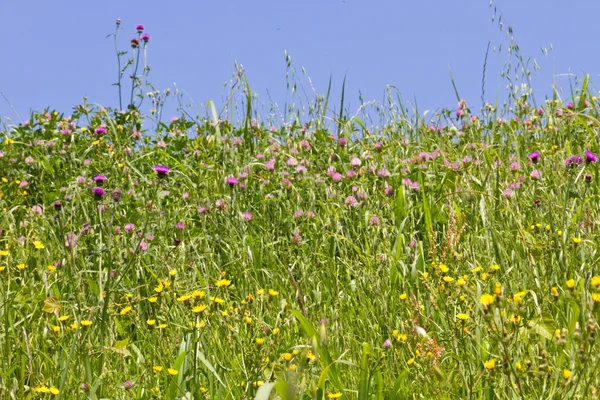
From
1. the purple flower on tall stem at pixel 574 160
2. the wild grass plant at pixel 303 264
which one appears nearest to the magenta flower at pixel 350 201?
the wild grass plant at pixel 303 264

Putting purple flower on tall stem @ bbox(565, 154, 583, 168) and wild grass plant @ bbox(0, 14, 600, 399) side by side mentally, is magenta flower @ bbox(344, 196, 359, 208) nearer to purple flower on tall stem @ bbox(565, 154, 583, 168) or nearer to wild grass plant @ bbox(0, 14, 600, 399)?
wild grass plant @ bbox(0, 14, 600, 399)

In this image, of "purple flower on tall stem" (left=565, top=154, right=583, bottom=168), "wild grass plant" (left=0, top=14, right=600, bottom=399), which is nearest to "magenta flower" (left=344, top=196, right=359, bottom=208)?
"wild grass plant" (left=0, top=14, right=600, bottom=399)

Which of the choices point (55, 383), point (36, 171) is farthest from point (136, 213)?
point (55, 383)

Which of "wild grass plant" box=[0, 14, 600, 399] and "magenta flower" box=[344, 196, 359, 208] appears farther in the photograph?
"magenta flower" box=[344, 196, 359, 208]

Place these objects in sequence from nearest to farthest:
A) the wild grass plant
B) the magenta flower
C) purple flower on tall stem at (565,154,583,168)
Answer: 1. the wild grass plant
2. purple flower on tall stem at (565,154,583,168)
3. the magenta flower

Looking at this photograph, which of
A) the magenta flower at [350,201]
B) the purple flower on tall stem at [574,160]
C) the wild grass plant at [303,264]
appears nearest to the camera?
the wild grass plant at [303,264]

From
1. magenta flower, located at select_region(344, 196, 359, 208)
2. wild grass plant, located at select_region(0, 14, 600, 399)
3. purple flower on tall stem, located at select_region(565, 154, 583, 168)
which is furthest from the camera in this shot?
magenta flower, located at select_region(344, 196, 359, 208)

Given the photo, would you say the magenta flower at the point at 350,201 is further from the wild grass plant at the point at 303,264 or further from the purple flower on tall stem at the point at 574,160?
the purple flower on tall stem at the point at 574,160

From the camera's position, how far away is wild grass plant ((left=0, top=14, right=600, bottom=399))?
6.40ft

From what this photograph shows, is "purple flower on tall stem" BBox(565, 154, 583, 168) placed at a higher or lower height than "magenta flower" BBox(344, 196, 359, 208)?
lower

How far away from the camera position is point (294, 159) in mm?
4191

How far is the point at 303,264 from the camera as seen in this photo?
10.2ft

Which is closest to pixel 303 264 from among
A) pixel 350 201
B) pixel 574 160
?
pixel 350 201

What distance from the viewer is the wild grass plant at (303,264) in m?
1.95
